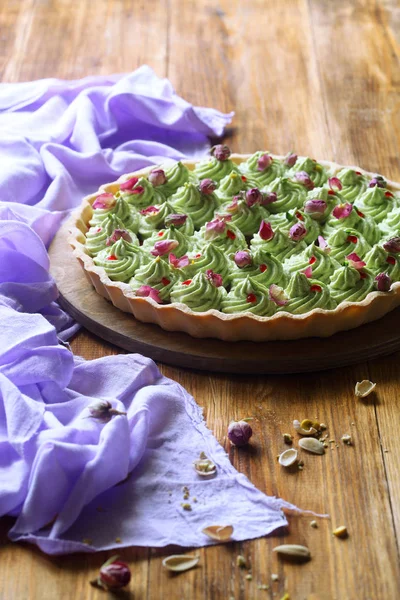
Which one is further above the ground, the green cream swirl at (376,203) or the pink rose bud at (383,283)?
the pink rose bud at (383,283)

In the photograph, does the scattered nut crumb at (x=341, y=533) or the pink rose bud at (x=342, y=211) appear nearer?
the scattered nut crumb at (x=341, y=533)

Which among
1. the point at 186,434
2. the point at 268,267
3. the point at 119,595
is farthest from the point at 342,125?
the point at 119,595

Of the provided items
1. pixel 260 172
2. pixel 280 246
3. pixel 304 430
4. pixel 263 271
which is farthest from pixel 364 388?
pixel 260 172

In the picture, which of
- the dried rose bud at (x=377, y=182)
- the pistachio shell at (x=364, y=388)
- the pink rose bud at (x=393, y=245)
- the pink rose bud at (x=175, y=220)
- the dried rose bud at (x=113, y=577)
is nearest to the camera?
the dried rose bud at (x=113, y=577)

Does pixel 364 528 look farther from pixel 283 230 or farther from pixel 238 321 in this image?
pixel 283 230

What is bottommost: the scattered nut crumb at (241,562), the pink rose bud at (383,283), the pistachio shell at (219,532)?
the pistachio shell at (219,532)

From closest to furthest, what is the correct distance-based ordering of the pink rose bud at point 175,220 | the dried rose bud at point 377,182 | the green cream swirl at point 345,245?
the green cream swirl at point 345,245
the pink rose bud at point 175,220
the dried rose bud at point 377,182

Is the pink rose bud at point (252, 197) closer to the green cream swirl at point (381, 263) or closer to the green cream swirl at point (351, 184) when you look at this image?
the green cream swirl at point (351, 184)

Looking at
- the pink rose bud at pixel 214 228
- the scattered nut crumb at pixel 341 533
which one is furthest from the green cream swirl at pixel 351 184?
the scattered nut crumb at pixel 341 533

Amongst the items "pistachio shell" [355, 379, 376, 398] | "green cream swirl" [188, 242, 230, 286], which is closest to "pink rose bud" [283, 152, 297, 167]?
"green cream swirl" [188, 242, 230, 286]
